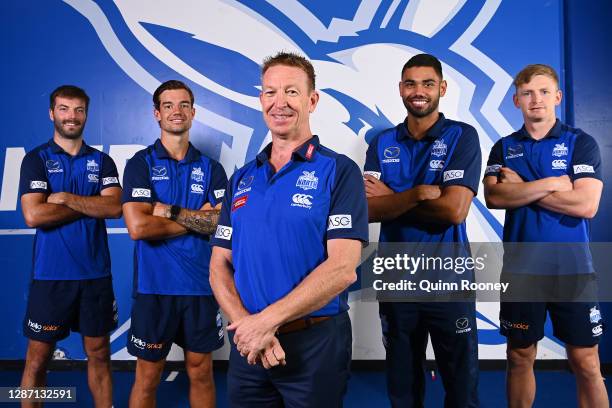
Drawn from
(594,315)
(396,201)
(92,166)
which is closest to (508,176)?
(396,201)

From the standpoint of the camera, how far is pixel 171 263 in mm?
2459

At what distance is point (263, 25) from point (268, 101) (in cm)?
234

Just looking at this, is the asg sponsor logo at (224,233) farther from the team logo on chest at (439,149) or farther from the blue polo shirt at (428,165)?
the team logo on chest at (439,149)

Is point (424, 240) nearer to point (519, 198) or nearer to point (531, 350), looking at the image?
point (519, 198)

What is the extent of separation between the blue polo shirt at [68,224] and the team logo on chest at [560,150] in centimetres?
243

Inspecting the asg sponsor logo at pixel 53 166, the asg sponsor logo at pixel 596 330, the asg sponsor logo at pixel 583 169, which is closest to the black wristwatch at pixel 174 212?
the asg sponsor logo at pixel 53 166

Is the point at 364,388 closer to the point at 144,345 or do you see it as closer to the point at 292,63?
the point at 144,345

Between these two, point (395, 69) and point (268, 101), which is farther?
point (395, 69)

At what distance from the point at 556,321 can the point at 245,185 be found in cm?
178

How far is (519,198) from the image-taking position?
2.37 meters

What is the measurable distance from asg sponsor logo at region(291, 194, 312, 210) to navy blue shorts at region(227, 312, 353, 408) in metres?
0.38

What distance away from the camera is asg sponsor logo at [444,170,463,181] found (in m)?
2.17

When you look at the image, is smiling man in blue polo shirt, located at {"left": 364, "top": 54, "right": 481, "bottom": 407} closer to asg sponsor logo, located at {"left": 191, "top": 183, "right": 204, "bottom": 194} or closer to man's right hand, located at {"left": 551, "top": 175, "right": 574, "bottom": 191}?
man's right hand, located at {"left": 551, "top": 175, "right": 574, "bottom": 191}

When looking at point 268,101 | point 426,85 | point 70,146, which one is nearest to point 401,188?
point 426,85
